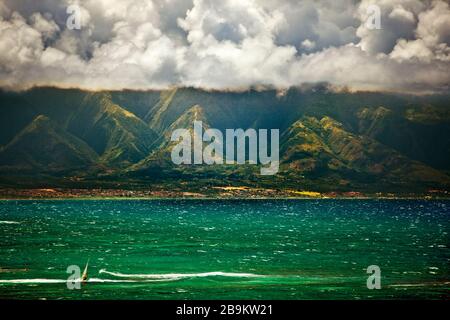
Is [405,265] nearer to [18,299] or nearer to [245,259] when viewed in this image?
[245,259]

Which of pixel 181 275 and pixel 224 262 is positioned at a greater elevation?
pixel 181 275

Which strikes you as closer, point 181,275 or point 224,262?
point 181,275

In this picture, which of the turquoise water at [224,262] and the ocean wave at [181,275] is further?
the ocean wave at [181,275]

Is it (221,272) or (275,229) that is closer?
(221,272)

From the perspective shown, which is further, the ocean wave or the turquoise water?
the ocean wave

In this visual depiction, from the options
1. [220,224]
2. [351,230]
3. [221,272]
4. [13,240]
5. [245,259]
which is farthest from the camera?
[220,224]
